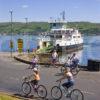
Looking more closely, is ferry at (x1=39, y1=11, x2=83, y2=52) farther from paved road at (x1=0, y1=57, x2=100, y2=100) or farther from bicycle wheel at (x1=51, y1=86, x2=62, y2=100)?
bicycle wheel at (x1=51, y1=86, x2=62, y2=100)

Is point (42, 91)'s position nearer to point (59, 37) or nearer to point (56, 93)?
point (56, 93)

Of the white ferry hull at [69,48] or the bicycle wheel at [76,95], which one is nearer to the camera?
the bicycle wheel at [76,95]

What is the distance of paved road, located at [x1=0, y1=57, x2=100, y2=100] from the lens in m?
25.5

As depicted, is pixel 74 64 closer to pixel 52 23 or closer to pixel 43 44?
pixel 43 44

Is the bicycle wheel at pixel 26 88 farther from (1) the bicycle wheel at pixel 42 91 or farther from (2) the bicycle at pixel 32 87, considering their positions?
(1) the bicycle wheel at pixel 42 91

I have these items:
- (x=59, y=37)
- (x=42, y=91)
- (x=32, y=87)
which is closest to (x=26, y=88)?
(x=32, y=87)

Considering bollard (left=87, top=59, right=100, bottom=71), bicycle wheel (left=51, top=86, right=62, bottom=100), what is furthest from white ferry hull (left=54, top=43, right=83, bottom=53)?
bicycle wheel (left=51, top=86, right=62, bottom=100)

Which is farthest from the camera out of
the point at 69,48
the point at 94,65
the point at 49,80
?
the point at 69,48

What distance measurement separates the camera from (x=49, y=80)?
99.8 feet

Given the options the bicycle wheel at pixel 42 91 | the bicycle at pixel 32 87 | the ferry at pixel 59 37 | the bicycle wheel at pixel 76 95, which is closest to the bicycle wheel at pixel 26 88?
the bicycle at pixel 32 87

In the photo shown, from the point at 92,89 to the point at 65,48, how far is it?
72.9 m

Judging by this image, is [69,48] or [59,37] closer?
[59,37]

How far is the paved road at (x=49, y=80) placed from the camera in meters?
25.5

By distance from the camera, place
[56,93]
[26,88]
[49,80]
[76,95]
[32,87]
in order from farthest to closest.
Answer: [49,80] < [26,88] < [32,87] < [56,93] < [76,95]
